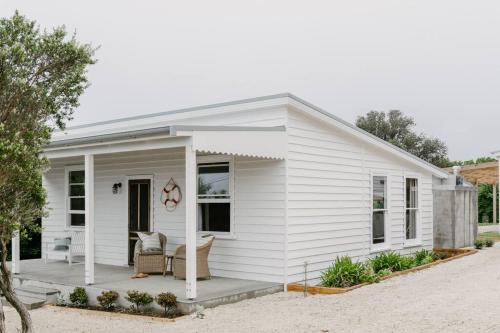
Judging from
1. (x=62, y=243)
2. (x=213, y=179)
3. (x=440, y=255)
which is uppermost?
(x=213, y=179)

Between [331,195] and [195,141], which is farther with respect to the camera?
[331,195]

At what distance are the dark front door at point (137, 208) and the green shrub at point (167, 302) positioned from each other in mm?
3978

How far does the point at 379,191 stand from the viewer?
506 inches

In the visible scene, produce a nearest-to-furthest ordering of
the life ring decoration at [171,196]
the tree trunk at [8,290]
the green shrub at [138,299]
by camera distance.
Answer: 1. the tree trunk at [8,290]
2. the green shrub at [138,299]
3. the life ring decoration at [171,196]

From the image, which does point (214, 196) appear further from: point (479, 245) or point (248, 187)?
point (479, 245)

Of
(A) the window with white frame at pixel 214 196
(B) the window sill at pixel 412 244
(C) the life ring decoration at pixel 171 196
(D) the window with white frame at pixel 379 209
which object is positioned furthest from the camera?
(B) the window sill at pixel 412 244

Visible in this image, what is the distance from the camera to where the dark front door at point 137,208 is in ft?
39.2

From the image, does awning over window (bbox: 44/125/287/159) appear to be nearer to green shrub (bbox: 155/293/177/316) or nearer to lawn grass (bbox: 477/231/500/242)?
green shrub (bbox: 155/293/177/316)

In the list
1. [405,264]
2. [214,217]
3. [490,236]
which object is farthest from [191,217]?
[490,236]

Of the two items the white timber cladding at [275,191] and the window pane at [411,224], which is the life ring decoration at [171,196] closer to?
the white timber cladding at [275,191]

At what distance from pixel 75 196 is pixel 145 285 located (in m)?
4.99

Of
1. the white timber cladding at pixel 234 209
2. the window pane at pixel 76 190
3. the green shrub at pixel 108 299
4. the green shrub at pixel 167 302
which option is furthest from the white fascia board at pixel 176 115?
the green shrub at pixel 167 302

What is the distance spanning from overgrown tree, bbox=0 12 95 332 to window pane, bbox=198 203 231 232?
472 cm

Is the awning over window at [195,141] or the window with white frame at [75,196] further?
the window with white frame at [75,196]
